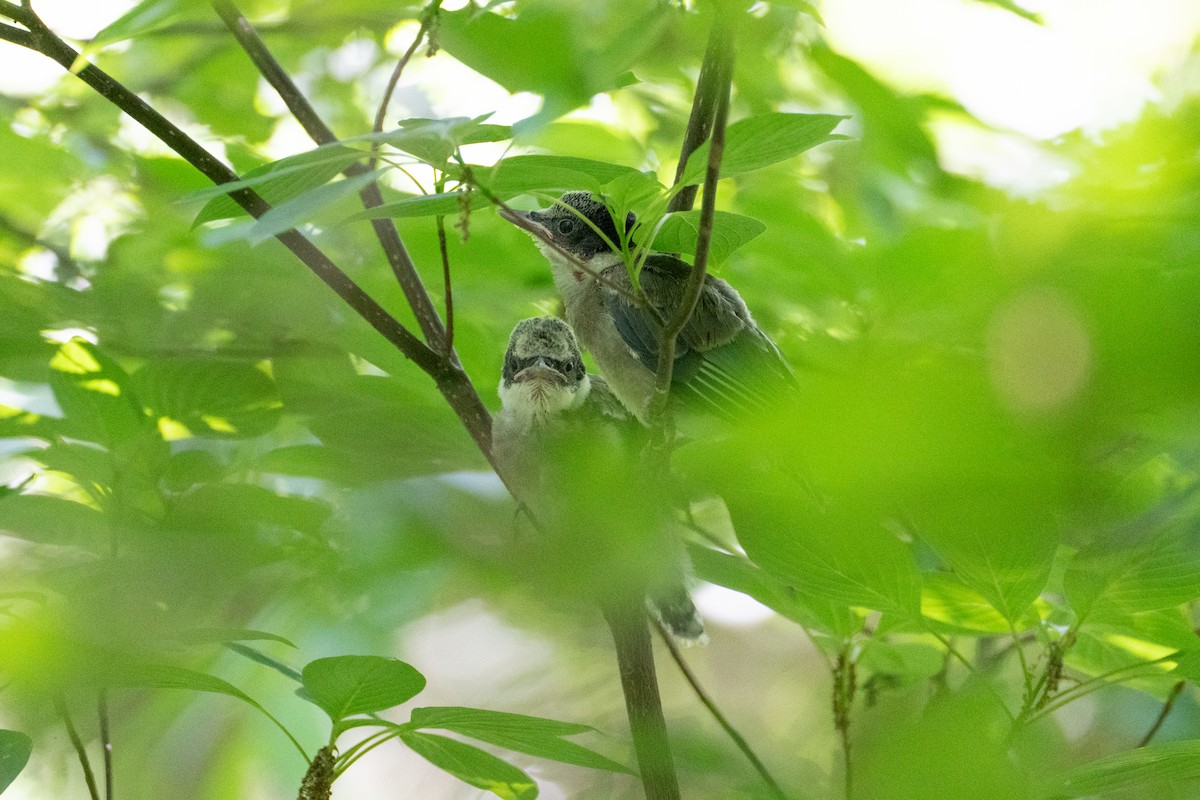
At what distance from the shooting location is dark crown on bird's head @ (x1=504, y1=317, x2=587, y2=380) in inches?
81.6

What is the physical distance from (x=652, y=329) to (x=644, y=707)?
715 mm

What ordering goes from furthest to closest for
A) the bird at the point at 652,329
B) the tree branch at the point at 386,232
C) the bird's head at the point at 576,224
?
the bird's head at the point at 576,224 → the bird at the point at 652,329 → the tree branch at the point at 386,232

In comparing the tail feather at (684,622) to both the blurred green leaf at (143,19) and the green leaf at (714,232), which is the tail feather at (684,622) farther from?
the blurred green leaf at (143,19)

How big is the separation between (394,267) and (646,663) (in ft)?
2.12

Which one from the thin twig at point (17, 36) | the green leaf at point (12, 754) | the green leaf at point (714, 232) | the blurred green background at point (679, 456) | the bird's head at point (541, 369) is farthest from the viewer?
the bird's head at point (541, 369)

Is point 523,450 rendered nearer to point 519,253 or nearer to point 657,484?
point 519,253

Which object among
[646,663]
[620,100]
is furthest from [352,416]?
[620,100]

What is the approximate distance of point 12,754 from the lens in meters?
1.00

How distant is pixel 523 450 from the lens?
179cm

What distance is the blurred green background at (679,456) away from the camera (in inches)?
11.9

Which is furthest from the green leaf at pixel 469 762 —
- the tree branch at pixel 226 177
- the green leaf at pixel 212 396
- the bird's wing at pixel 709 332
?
the bird's wing at pixel 709 332

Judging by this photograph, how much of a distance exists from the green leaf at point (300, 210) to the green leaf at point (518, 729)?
1.82 ft

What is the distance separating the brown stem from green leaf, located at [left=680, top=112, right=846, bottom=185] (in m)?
0.42

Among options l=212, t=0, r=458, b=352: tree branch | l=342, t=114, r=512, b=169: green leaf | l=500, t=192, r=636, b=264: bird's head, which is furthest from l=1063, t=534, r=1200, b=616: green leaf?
l=500, t=192, r=636, b=264: bird's head
